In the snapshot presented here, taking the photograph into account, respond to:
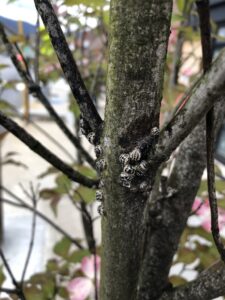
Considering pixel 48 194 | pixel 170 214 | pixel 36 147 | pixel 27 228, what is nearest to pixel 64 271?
pixel 48 194

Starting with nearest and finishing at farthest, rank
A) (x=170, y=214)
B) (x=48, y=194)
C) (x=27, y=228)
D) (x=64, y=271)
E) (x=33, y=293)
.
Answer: (x=170, y=214) < (x=33, y=293) < (x=64, y=271) < (x=48, y=194) < (x=27, y=228)

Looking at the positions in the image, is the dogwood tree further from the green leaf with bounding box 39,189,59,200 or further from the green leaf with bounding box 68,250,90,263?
the green leaf with bounding box 39,189,59,200

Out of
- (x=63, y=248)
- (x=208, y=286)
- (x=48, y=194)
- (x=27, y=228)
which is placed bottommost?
(x=208, y=286)

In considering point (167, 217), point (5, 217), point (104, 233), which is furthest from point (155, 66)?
point (5, 217)

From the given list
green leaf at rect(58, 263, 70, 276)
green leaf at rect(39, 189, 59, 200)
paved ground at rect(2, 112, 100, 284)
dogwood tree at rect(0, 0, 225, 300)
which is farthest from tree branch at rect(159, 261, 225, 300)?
paved ground at rect(2, 112, 100, 284)

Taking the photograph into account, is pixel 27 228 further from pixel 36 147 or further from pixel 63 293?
pixel 36 147

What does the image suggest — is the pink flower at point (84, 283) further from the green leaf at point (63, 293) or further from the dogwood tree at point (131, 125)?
the dogwood tree at point (131, 125)

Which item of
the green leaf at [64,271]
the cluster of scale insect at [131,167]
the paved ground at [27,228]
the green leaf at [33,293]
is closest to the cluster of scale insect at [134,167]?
the cluster of scale insect at [131,167]
